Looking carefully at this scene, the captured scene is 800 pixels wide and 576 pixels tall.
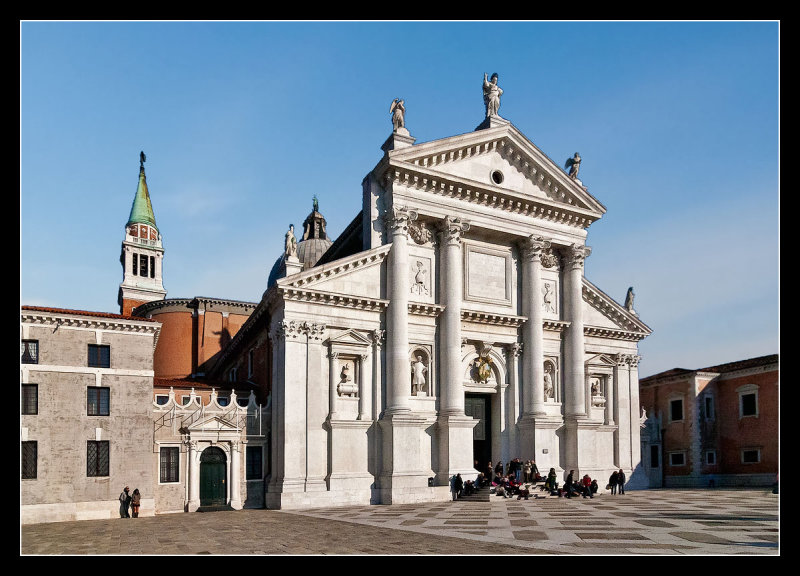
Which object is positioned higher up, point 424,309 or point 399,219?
point 399,219

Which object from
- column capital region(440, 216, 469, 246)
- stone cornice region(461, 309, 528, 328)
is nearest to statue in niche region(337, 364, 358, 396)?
stone cornice region(461, 309, 528, 328)

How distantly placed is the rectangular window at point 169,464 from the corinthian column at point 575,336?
18.4 meters

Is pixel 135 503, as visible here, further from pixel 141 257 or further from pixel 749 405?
pixel 141 257

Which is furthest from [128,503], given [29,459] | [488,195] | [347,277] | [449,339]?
[488,195]

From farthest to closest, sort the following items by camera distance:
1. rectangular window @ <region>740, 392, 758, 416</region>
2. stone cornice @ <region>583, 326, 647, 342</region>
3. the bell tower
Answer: the bell tower, rectangular window @ <region>740, 392, 758, 416</region>, stone cornice @ <region>583, 326, 647, 342</region>

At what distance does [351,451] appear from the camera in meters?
31.3

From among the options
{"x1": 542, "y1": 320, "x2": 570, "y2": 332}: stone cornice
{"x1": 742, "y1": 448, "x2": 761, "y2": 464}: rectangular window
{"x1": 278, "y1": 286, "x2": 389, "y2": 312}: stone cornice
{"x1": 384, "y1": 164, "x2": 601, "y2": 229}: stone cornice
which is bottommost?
{"x1": 742, "y1": 448, "x2": 761, "y2": 464}: rectangular window

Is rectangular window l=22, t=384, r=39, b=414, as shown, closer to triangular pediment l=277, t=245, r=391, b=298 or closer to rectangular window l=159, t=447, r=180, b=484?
rectangular window l=159, t=447, r=180, b=484

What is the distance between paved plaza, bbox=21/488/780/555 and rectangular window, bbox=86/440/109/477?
2459 mm

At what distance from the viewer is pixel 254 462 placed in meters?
31.3

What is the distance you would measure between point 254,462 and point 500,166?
58.8 ft

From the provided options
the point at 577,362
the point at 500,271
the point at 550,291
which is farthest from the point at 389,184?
the point at 577,362

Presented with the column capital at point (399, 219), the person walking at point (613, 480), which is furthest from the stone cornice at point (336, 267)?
the person walking at point (613, 480)

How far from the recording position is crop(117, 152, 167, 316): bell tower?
246 ft
